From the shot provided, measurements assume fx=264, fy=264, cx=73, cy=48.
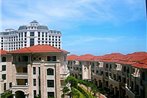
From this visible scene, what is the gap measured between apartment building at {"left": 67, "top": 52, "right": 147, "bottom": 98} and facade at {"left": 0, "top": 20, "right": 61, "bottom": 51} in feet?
77.2

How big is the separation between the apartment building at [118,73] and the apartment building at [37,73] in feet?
12.1

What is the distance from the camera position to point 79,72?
80.0 ft

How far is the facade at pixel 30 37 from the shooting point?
48.5 meters

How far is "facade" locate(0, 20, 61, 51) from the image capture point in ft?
159

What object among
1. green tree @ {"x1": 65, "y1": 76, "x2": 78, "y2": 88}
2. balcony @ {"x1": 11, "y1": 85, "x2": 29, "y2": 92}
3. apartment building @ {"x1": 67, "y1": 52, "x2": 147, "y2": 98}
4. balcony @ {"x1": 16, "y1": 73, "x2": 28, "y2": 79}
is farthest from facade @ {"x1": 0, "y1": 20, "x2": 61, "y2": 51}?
balcony @ {"x1": 11, "y1": 85, "x2": 29, "y2": 92}

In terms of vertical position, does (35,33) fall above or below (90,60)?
above

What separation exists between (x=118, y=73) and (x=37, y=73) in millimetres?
6051

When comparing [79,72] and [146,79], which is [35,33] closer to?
[79,72]

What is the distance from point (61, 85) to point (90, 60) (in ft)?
31.8

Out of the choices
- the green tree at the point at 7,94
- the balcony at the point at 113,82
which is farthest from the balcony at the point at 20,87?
the balcony at the point at 113,82

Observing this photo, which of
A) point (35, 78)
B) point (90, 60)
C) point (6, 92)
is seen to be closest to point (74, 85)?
point (35, 78)

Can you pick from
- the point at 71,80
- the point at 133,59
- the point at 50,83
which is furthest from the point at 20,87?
the point at 133,59

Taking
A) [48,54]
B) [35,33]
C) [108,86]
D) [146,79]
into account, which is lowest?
[108,86]

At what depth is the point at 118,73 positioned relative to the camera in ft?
57.0
